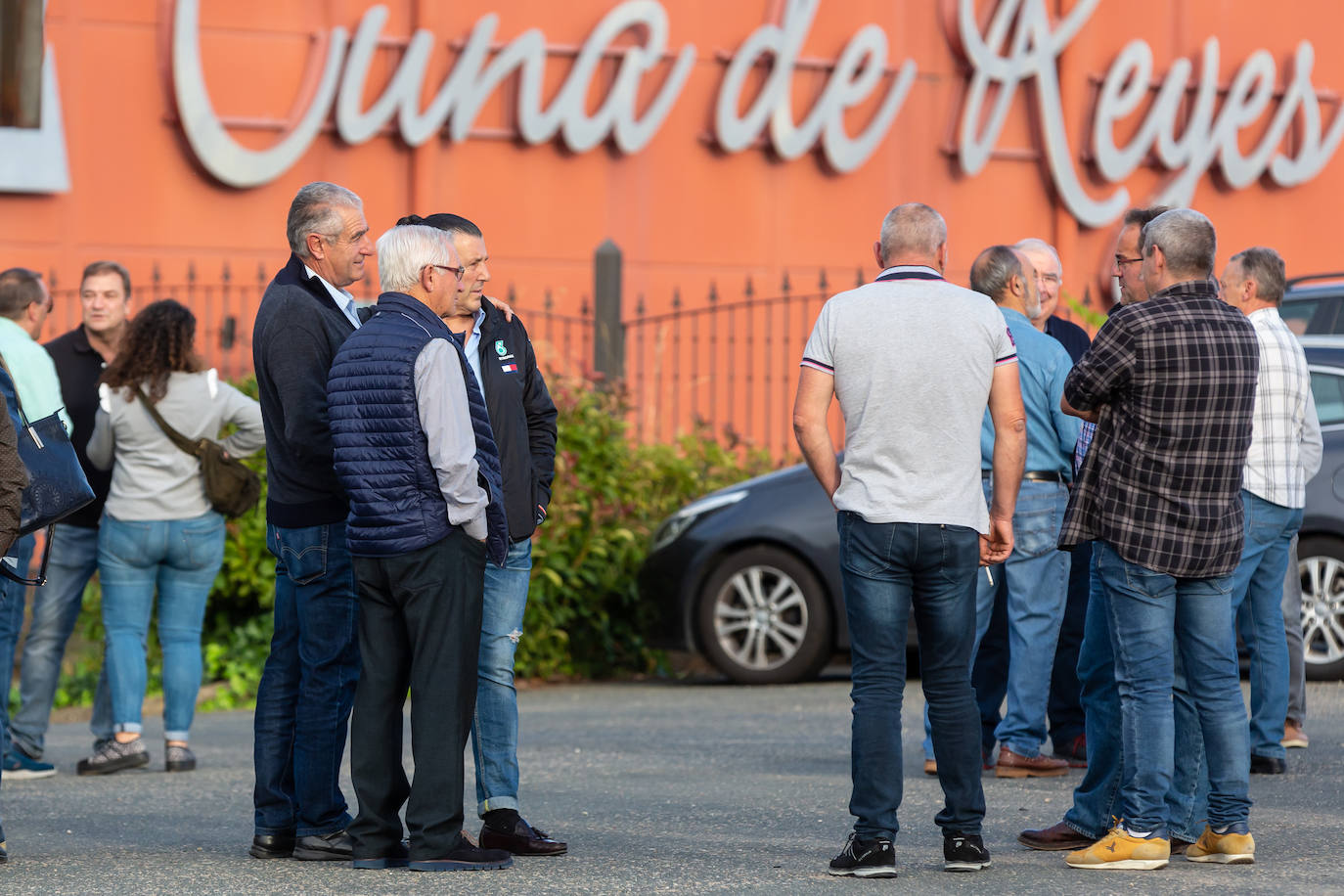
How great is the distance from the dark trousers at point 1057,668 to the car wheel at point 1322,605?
2.43 metres

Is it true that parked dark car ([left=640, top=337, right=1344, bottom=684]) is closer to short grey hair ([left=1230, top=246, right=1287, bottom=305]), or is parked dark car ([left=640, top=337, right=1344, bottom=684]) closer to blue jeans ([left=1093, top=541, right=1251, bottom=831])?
short grey hair ([left=1230, top=246, right=1287, bottom=305])

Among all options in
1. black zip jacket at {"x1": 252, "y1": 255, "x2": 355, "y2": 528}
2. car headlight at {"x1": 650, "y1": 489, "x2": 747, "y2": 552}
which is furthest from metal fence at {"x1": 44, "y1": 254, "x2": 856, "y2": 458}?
black zip jacket at {"x1": 252, "y1": 255, "x2": 355, "y2": 528}

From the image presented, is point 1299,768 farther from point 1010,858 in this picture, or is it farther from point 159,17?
point 159,17

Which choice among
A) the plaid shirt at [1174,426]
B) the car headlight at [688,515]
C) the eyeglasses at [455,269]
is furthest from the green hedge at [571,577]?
the plaid shirt at [1174,426]

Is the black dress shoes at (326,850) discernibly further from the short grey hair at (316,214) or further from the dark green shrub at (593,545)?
the dark green shrub at (593,545)

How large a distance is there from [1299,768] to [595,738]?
119 inches

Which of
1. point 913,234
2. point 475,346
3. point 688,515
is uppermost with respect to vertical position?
point 913,234

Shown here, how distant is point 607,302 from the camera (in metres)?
13.6

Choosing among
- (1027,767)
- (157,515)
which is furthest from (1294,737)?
(157,515)

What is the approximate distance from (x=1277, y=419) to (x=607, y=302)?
7608 mm

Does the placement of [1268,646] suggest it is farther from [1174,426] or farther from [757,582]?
[757,582]

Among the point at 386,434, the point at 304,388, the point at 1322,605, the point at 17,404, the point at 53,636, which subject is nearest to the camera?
the point at 386,434

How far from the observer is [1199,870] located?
5.42 m

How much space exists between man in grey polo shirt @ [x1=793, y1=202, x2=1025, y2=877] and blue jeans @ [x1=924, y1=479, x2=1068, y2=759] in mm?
1651
